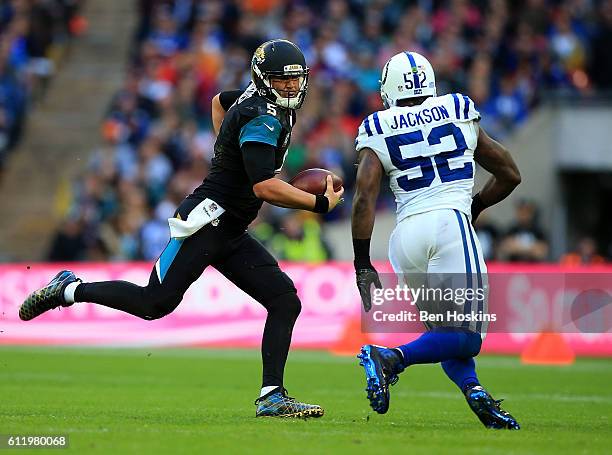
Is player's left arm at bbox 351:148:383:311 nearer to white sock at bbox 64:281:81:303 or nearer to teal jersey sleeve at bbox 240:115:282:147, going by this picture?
teal jersey sleeve at bbox 240:115:282:147

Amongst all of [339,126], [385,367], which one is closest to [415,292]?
[385,367]

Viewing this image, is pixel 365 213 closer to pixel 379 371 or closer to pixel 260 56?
pixel 379 371

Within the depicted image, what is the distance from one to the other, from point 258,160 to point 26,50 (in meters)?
14.2

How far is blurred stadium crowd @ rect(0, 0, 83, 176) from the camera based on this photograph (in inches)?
774

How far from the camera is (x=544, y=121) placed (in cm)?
1920

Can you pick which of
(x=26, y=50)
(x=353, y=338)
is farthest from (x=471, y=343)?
(x=26, y=50)

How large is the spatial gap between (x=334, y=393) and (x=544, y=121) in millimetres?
10171

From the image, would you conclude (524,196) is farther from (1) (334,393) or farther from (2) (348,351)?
(1) (334,393)

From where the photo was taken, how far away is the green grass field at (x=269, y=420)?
21.0 ft

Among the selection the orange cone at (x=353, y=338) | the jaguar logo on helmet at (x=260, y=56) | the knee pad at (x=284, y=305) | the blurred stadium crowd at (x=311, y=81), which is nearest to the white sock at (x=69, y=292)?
the knee pad at (x=284, y=305)

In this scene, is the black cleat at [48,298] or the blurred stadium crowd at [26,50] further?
the blurred stadium crowd at [26,50]

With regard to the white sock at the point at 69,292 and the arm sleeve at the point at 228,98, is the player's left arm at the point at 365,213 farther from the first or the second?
the white sock at the point at 69,292

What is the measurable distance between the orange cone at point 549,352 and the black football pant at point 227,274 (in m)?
6.80

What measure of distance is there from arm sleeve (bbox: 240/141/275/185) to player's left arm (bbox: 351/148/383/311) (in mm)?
490
